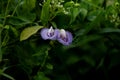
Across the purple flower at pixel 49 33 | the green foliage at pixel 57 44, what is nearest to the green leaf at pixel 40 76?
the green foliage at pixel 57 44

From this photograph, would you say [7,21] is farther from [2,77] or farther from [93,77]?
[93,77]

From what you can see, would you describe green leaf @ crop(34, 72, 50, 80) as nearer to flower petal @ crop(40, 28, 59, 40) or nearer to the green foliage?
the green foliage

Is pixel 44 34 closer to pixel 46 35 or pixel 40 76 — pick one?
pixel 46 35

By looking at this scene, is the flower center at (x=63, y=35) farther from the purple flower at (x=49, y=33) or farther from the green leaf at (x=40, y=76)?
the green leaf at (x=40, y=76)

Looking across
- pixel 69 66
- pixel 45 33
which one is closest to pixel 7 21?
pixel 45 33

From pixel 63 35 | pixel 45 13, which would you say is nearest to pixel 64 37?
pixel 63 35

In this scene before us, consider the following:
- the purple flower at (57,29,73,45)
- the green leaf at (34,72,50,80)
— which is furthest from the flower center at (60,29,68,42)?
the green leaf at (34,72,50,80)
